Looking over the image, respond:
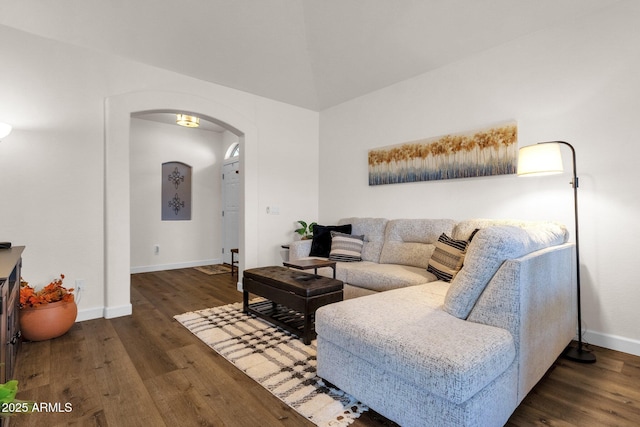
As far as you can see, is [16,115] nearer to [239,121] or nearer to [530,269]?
[239,121]

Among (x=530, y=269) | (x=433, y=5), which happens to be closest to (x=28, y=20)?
(x=433, y=5)

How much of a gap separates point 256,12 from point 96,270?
3104 millimetres

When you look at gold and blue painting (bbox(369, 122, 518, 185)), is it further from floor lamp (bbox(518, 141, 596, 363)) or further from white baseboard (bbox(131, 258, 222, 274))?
white baseboard (bbox(131, 258, 222, 274))

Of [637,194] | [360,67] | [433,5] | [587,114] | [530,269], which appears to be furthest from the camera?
[360,67]

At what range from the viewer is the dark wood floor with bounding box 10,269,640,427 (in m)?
1.58

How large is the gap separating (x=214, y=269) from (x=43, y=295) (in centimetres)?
303

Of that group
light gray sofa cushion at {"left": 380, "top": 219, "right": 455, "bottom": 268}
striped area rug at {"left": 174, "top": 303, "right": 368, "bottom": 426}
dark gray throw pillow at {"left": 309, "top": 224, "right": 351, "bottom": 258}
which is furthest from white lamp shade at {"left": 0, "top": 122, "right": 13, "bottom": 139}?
light gray sofa cushion at {"left": 380, "top": 219, "right": 455, "bottom": 268}

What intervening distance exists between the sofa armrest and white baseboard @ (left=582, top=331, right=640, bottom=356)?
9.22ft

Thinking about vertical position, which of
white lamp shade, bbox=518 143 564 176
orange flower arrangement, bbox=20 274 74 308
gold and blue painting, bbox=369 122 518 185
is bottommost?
orange flower arrangement, bbox=20 274 74 308

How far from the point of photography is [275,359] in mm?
2199

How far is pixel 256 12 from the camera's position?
3.25 metres

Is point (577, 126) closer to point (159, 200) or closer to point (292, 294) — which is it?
point (292, 294)

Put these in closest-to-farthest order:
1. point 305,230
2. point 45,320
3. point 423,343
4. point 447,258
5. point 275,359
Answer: point 423,343, point 275,359, point 45,320, point 447,258, point 305,230

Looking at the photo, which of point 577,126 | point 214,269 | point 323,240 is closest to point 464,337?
point 577,126
